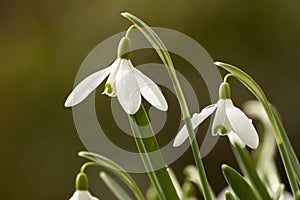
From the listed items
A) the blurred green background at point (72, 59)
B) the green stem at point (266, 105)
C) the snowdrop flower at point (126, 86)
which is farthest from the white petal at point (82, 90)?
the blurred green background at point (72, 59)

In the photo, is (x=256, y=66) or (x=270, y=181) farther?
(x=256, y=66)

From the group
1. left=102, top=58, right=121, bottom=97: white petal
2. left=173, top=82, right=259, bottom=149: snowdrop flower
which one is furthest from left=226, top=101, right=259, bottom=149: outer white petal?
left=102, top=58, right=121, bottom=97: white petal

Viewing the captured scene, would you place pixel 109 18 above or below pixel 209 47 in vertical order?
above

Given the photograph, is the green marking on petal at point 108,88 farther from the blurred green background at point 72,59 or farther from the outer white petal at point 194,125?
the blurred green background at point 72,59

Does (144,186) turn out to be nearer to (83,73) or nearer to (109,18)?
(83,73)

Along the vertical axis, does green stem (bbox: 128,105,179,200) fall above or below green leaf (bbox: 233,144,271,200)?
above

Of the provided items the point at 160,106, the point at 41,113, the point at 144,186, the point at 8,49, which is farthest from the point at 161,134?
the point at 160,106

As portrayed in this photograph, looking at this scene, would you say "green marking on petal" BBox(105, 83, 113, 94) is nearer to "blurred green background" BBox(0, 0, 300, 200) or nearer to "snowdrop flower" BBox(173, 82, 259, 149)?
"snowdrop flower" BBox(173, 82, 259, 149)
